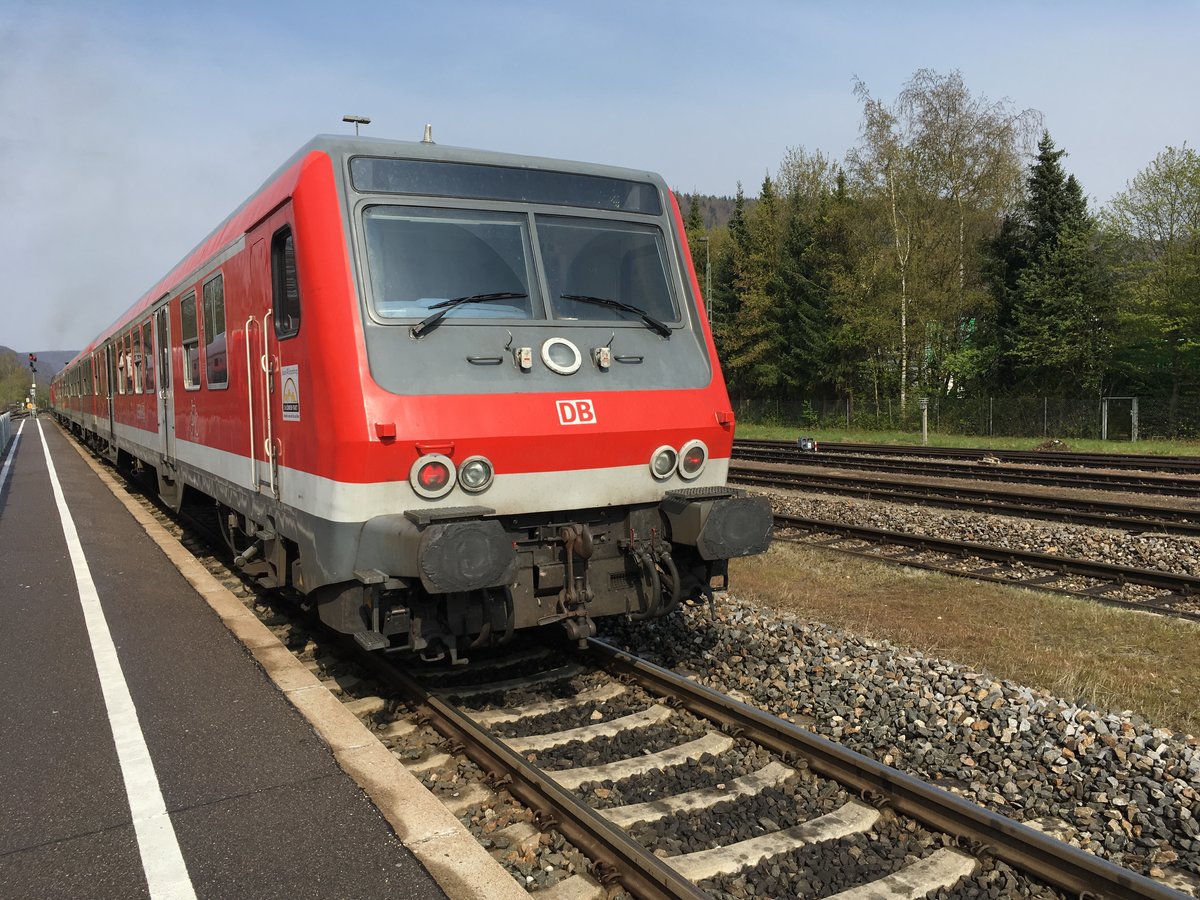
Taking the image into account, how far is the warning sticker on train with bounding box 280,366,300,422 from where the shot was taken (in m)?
5.25

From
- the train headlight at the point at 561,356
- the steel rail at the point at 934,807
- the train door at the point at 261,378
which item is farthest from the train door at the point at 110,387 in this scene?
the steel rail at the point at 934,807

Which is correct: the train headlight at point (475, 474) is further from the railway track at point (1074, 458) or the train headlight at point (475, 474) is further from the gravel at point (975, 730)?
the railway track at point (1074, 458)

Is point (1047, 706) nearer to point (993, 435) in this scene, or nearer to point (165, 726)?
point (165, 726)

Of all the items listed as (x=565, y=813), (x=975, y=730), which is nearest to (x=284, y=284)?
(x=565, y=813)

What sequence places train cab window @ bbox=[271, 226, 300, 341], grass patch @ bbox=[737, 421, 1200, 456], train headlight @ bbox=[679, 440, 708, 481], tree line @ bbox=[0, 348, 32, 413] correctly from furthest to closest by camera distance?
tree line @ bbox=[0, 348, 32, 413], grass patch @ bbox=[737, 421, 1200, 456], train headlight @ bbox=[679, 440, 708, 481], train cab window @ bbox=[271, 226, 300, 341]

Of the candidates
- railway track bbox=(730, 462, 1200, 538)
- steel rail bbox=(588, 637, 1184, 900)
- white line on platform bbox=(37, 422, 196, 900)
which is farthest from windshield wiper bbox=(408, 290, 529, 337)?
railway track bbox=(730, 462, 1200, 538)

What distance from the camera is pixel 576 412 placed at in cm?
521

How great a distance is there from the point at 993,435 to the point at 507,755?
3366 centimetres

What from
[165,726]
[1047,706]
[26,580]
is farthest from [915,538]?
[26,580]

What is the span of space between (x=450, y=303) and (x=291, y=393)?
45.0 inches

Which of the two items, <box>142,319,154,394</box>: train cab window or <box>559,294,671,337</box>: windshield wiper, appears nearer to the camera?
<box>559,294,671,337</box>: windshield wiper

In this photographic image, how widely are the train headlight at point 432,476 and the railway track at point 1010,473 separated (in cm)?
1448

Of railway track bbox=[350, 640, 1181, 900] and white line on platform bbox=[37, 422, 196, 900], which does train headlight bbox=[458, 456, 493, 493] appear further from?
white line on platform bbox=[37, 422, 196, 900]

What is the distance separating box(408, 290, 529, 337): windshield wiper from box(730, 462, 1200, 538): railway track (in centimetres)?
991
